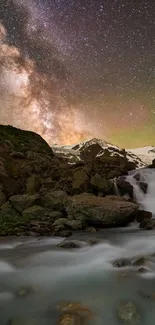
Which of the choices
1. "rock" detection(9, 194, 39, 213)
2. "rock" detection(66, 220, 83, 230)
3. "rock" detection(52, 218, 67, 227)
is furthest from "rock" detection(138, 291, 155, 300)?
"rock" detection(9, 194, 39, 213)

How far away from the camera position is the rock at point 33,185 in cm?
1401

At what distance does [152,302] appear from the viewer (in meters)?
4.89

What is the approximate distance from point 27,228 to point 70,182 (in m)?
4.75

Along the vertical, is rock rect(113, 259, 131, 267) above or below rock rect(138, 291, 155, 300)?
above

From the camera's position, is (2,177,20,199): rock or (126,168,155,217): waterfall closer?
(2,177,20,199): rock

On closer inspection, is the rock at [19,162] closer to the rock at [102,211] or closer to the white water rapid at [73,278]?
the rock at [102,211]

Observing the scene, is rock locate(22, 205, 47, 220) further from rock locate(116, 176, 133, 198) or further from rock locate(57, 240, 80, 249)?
rock locate(116, 176, 133, 198)

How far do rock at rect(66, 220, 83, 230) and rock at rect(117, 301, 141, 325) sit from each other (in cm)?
591

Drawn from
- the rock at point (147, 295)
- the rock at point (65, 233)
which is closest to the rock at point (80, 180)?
the rock at point (65, 233)

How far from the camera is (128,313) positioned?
4.46 meters

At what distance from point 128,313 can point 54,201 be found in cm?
817

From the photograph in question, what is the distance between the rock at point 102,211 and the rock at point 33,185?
2767 millimetres

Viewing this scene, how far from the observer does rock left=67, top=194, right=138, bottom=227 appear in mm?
11133

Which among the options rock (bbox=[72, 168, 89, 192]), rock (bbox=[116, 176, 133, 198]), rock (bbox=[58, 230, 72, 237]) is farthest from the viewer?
rock (bbox=[116, 176, 133, 198])
